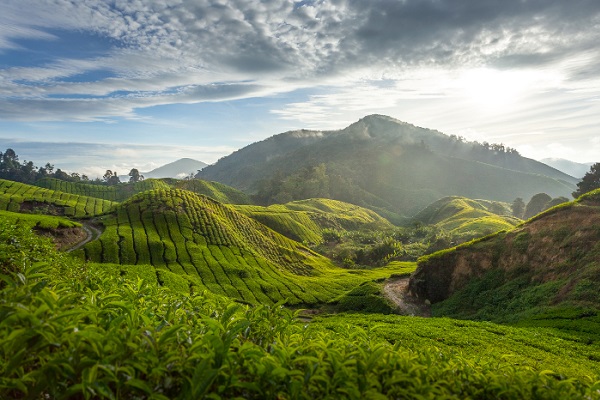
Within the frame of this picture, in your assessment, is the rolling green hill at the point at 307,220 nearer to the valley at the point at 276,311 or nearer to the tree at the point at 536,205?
the valley at the point at 276,311

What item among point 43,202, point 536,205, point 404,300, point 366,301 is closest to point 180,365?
point 366,301

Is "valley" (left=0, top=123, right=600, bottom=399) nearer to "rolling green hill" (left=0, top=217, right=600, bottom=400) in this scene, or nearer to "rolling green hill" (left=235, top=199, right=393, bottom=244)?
"rolling green hill" (left=0, top=217, right=600, bottom=400)

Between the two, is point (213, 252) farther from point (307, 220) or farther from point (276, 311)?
point (307, 220)

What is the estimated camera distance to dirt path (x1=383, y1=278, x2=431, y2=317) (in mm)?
43094

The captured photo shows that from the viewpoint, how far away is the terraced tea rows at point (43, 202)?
10762 cm

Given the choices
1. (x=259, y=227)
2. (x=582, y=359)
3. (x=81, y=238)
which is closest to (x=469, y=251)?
(x=582, y=359)

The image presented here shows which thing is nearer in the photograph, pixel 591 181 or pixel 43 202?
pixel 43 202

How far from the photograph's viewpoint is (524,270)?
3800cm

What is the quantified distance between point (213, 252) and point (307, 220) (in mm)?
82375

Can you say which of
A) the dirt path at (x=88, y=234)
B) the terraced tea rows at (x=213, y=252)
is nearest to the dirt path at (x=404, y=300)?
the terraced tea rows at (x=213, y=252)

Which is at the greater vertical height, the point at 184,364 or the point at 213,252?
the point at 184,364

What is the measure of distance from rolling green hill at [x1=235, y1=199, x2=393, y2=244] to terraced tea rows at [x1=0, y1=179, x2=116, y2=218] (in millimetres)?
53471

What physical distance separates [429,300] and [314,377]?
4683 centimetres

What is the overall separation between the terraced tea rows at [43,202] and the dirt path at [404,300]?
86.4 m
